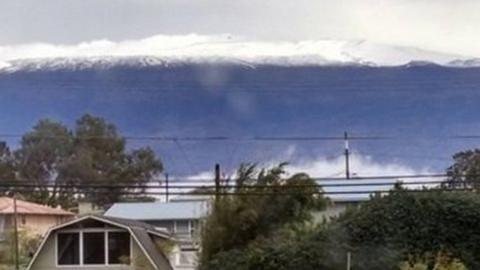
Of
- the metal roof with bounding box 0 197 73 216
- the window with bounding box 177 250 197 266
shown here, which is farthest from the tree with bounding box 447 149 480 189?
the metal roof with bounding box 0 197 73 216

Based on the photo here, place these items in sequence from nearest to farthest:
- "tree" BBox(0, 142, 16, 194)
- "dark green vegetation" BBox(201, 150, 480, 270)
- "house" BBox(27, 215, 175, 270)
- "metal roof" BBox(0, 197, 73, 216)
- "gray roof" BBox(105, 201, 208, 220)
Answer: "dark green vegetation" BBox(201, 150, 480, 270)
"house" BBox(27, 215, 175, 270)
"gray roof" BBox(105, 201, 208, 220)
"metal roof" BBox(0, 197, 73, 216)
"tree" BBox(0, 142, 16, 194)

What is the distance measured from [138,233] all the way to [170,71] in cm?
7651

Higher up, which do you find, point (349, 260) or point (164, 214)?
point (164, 214)

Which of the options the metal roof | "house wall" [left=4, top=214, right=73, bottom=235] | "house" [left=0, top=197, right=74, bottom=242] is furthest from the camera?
"house wall" [left=4, top=214, right=73, bottom=235]

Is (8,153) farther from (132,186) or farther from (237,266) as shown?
(237,266)

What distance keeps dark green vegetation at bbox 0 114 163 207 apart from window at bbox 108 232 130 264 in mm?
13851

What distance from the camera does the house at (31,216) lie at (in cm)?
5303

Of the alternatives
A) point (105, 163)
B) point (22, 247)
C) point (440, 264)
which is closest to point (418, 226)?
point (440, 264)

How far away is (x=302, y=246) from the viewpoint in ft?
99.6

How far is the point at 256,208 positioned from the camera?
34.2m

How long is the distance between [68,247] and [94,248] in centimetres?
80

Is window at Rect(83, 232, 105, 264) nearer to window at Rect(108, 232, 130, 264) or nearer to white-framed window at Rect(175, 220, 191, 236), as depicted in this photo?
window at Rect(108, 232, 130, 264)

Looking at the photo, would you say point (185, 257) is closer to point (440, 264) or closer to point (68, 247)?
point (68, 247)

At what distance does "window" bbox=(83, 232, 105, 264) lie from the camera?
39719 millimetres
